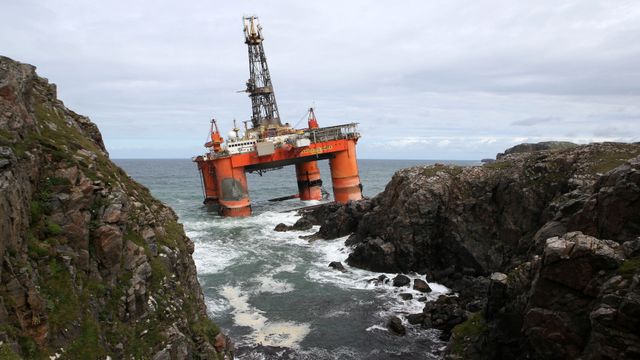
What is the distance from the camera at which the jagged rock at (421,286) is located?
32.1m

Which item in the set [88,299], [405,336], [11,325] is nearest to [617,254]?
[405,336]

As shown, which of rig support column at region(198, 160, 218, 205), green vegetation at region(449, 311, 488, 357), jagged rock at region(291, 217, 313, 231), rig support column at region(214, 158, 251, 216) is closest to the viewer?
green vegetation at region(449, 311, 488, 357)

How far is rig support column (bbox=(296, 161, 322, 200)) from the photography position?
73.3 meters

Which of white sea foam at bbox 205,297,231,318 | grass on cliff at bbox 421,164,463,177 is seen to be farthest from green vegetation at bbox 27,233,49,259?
grass on cliff at bbox 421,164,463,177

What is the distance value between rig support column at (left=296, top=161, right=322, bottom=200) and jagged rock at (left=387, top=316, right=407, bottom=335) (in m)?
48.1

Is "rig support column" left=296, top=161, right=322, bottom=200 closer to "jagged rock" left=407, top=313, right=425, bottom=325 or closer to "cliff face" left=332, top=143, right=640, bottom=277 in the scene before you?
"cliff face" left=332, top=143, right=640, bottom=277

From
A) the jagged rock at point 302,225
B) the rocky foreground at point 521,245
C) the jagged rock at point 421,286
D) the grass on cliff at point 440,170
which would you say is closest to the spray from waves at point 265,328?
the rocky foreground at point 521,245

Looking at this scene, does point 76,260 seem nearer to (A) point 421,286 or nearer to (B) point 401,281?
(A) point 421,286

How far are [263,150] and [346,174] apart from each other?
1227 cm

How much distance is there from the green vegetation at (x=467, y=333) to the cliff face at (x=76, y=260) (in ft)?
32.0

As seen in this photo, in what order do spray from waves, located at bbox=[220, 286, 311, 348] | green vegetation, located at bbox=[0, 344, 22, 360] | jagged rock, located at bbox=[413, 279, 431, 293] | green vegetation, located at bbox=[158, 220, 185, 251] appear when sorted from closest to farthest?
green vegetation, located at bbox=[0, 344, 22, 360]
green vegetation, located at bbox=[158, 220, 185, 251]
spray from waves, located at bbox=[220, 286, 311, 348]
jagged rock, located at bbox=[413, 279, 431, 293]

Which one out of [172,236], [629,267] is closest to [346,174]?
[172,236]

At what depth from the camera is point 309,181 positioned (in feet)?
241

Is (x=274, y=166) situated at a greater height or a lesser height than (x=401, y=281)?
greater
